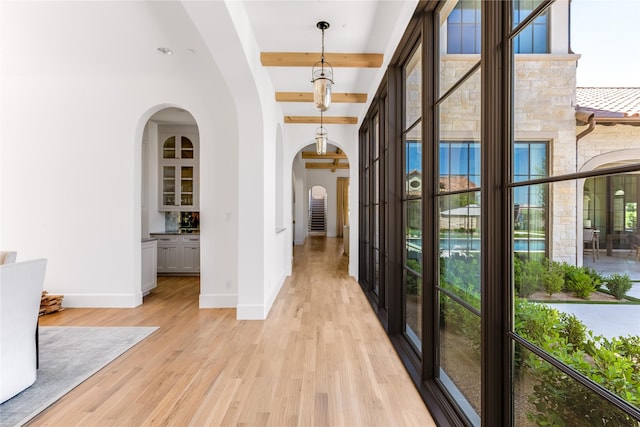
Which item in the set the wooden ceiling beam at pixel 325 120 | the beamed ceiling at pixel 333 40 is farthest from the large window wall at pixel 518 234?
the wooden ceiling beam at pixel 325 120

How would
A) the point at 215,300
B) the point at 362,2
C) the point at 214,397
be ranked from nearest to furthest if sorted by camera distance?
the point at 214,397, the point at 362,2, the point at 215,300

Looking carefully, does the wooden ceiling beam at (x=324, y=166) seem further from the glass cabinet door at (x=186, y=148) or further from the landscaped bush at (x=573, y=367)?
the landscaped bush at (x=573, y=367)

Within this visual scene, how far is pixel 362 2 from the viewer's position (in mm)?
2809

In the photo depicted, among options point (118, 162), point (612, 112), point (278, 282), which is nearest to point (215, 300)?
point (278, 282)

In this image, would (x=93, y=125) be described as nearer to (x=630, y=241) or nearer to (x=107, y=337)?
(x=107, y=337)

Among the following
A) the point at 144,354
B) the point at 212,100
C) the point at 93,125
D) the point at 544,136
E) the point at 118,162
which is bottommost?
the point at 144,354

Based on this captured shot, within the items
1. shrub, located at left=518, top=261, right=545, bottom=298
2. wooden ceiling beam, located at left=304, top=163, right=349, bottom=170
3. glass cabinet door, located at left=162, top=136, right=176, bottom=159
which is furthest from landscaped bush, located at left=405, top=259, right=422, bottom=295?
wooden ceiling beam, located at left=304, top=163, right=349, bottom=170

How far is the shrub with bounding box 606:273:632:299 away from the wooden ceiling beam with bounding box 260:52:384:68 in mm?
3294

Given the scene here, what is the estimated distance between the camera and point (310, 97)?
4914 millimetres

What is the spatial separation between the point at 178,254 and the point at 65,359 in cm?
350

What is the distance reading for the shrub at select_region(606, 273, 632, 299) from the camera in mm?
839

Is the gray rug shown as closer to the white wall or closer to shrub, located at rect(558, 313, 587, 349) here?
the white wall

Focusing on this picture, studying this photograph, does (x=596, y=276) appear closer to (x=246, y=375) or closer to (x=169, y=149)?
(x=246, y=375)

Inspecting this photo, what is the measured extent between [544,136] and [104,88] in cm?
508
